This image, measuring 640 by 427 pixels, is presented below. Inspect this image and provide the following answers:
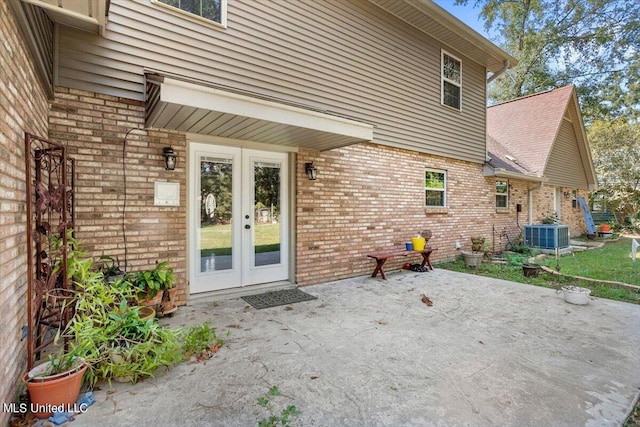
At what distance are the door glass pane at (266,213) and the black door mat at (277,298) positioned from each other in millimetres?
574

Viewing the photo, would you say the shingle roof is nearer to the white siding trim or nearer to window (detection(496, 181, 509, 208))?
window (detection(496, 181, 509, 208))

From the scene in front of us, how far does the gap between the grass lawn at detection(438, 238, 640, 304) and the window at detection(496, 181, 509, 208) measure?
220 cm

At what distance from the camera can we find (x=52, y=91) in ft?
11.1

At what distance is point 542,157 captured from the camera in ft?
36.8

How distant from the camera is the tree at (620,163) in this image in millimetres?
14680

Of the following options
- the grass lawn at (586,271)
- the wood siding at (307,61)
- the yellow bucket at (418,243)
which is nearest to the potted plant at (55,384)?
the wood siding at (307,61)

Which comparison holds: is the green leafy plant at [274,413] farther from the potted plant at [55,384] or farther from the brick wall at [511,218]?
the brick wall at [511,218]

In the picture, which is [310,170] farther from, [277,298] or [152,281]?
[152,281]

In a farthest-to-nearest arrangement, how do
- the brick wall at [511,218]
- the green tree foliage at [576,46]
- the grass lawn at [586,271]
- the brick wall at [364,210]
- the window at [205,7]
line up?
the green tree foliage at [576,46]
the brick wall at [511,218]
the brick wall at [364,210]
the grass lawn at [586,271]
the window at [205,7]

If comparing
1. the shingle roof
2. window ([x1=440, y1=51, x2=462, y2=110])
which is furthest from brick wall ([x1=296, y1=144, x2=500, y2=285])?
the shingle roof

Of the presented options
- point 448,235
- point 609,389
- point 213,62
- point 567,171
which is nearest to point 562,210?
point 567,171

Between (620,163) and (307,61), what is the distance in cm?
1764

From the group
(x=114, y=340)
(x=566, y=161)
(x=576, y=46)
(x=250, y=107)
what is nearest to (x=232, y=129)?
(x=250, y=107)

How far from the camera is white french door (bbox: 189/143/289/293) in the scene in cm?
462
